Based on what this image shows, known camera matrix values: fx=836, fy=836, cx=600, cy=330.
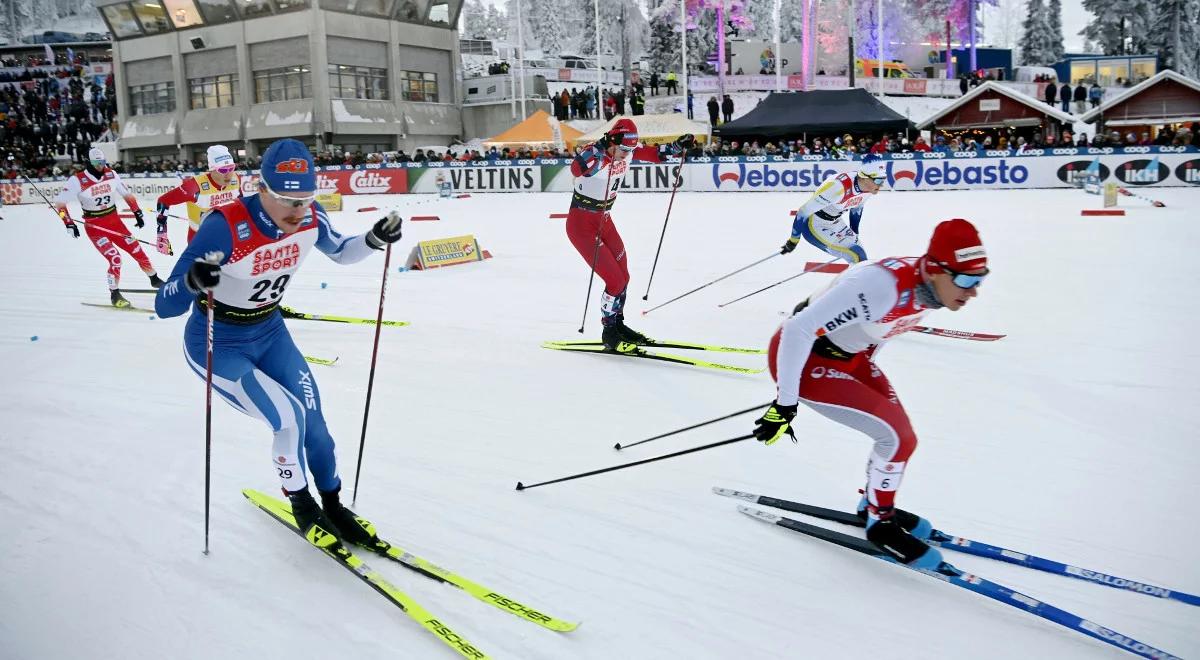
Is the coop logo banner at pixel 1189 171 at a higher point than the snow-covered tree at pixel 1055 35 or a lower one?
lower

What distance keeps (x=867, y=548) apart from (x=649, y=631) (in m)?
1.23

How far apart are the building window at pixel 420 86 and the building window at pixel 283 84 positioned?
561cm

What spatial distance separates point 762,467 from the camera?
5191 mm

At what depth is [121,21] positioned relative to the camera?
165ft

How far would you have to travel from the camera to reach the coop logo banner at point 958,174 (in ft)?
72.9

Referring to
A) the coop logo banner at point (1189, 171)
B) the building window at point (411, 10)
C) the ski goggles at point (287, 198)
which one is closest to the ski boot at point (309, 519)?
the ski goggles at point (287, 198)

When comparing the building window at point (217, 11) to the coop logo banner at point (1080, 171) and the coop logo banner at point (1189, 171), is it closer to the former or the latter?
the coop logo banner at point (1080, 171)

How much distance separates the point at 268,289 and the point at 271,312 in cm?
19

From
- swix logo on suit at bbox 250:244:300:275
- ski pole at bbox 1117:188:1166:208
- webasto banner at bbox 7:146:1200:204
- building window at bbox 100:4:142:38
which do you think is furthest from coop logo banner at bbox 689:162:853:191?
building window at bbox 100:4:142:38

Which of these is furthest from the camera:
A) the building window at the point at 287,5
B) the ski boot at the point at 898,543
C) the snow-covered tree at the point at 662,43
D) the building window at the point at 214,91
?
the snow-covered tree at the point at 662,43

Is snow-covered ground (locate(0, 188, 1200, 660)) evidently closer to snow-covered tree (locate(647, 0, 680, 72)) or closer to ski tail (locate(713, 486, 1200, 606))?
ski tail (locate(713, 486, 1200, 606))

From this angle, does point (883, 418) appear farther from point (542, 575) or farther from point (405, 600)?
point (405, 600)

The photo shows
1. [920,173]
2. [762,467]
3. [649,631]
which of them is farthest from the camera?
[920,173]

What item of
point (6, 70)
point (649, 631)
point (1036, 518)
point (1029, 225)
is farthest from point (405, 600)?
point (6, 70)
